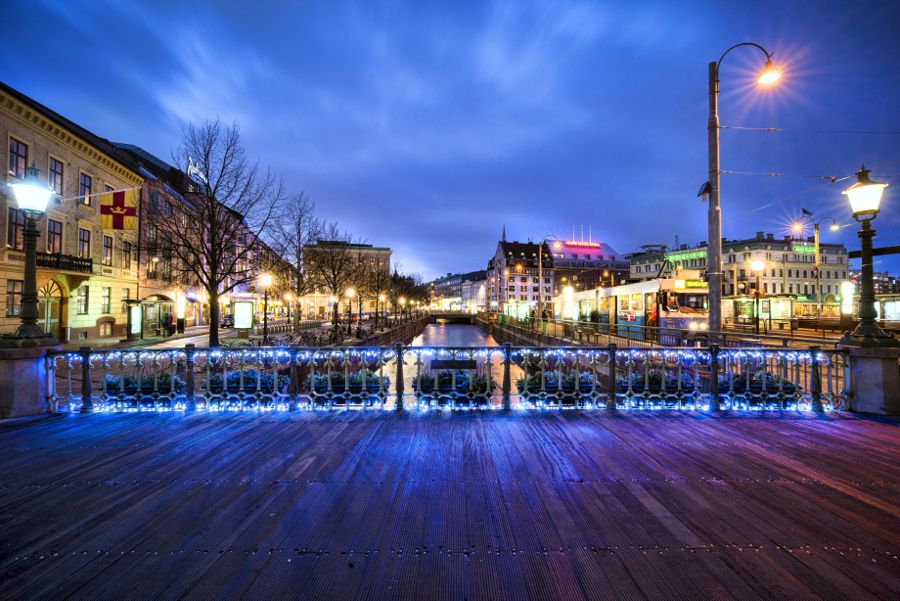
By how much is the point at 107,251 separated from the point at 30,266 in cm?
2675

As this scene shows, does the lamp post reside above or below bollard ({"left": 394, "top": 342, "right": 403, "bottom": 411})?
above

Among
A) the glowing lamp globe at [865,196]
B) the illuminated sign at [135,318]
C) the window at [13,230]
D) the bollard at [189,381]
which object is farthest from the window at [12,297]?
the glowing lamp globe at [865,196]

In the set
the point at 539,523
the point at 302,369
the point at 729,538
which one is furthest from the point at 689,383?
the point at 302,369

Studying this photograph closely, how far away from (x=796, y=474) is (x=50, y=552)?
7.02m

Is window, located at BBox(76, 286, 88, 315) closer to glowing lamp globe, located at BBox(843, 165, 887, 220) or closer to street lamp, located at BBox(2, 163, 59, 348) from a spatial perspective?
street lamp, located at BBox(2, 163, 59, 348)

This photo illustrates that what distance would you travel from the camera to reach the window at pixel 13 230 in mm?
19797

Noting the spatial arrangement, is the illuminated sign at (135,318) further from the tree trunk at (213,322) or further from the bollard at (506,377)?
the bollard at (506,377)

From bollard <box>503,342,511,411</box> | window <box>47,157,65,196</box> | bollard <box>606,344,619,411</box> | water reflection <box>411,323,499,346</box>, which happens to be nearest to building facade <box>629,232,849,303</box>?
water reflection <box>411,323,499,346</box>

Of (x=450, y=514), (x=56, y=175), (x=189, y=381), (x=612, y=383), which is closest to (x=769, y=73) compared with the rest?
(x=612, y=383)

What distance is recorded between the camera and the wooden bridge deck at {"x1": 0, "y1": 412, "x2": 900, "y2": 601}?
2.60 metres

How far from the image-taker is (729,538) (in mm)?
3098

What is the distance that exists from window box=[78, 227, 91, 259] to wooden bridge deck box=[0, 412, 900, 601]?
26.1 m

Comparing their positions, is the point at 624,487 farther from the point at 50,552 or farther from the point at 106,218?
the point at 106,218

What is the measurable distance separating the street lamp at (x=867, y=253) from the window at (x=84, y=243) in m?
35.4
